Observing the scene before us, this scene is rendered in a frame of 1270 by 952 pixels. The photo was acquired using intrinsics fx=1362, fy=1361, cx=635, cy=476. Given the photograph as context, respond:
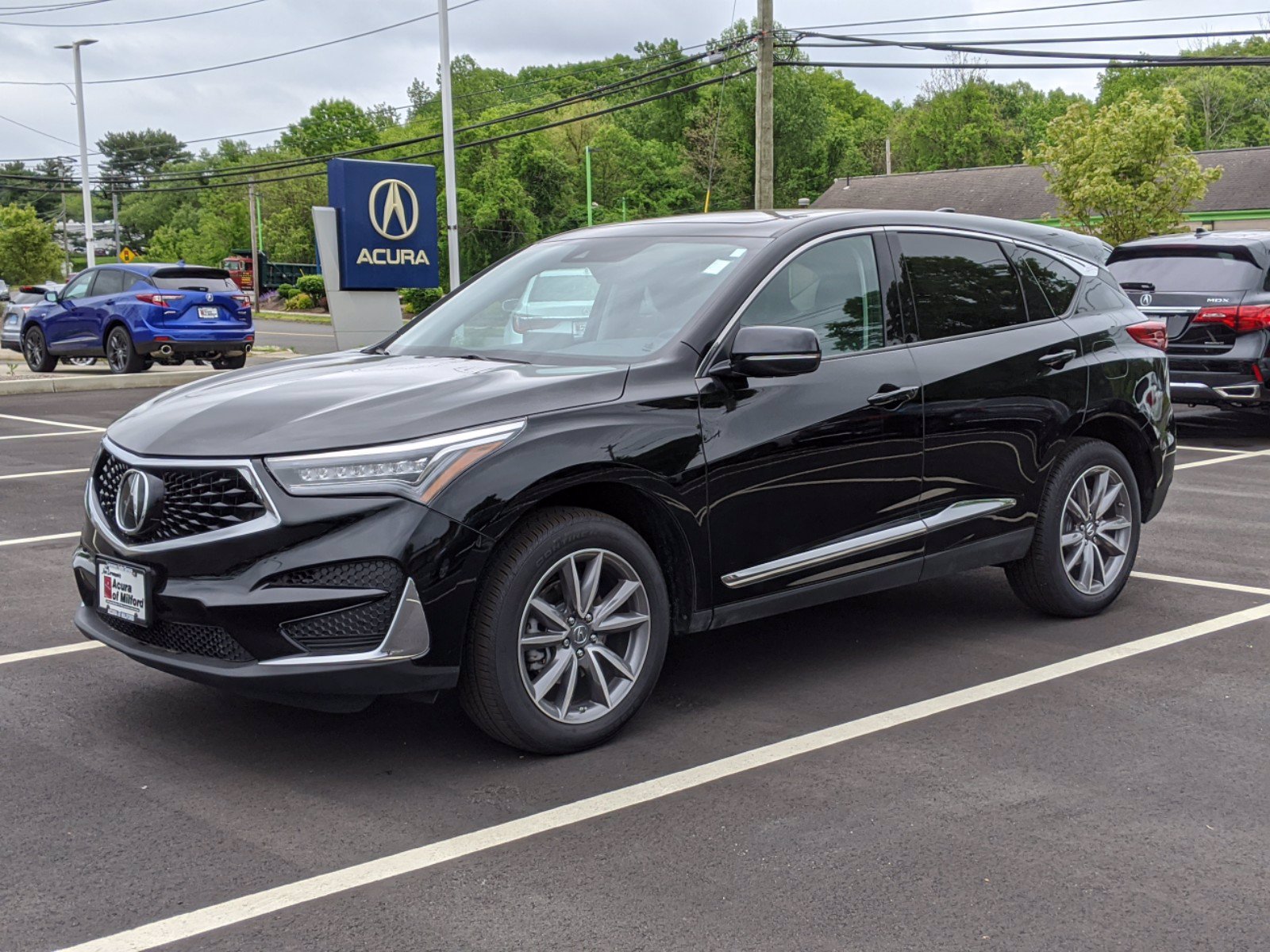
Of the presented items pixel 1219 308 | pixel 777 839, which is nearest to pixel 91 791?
pixel 777 839

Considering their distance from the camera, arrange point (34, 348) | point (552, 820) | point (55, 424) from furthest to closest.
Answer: point (34, 348), point (55, 424), point (552, 820)

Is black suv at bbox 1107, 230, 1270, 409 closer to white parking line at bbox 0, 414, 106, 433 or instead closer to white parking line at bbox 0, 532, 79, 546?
white parking line at bbox 0, 532, 79, 546

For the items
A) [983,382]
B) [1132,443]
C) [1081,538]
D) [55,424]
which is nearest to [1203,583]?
[1132,443]

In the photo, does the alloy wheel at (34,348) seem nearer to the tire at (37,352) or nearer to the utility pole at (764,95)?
the tire at (37,352)

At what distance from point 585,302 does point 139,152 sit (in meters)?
163

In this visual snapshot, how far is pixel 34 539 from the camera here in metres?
8.08

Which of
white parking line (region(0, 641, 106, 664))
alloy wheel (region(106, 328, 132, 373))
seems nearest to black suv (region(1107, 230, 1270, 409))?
white parking line (region(0, 641, 106, 664))

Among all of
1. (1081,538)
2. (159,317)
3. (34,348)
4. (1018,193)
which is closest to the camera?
(1081,538)

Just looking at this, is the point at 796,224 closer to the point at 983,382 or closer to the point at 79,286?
the point at 983,382

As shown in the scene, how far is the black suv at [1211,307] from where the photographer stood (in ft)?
41.1

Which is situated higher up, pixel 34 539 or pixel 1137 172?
pixel 1137 172

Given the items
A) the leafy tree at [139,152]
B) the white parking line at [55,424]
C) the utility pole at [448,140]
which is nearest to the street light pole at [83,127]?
the utility pole at [448,140]

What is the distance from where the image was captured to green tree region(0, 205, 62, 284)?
70125 mm

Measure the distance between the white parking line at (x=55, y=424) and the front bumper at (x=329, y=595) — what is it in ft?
34.3
